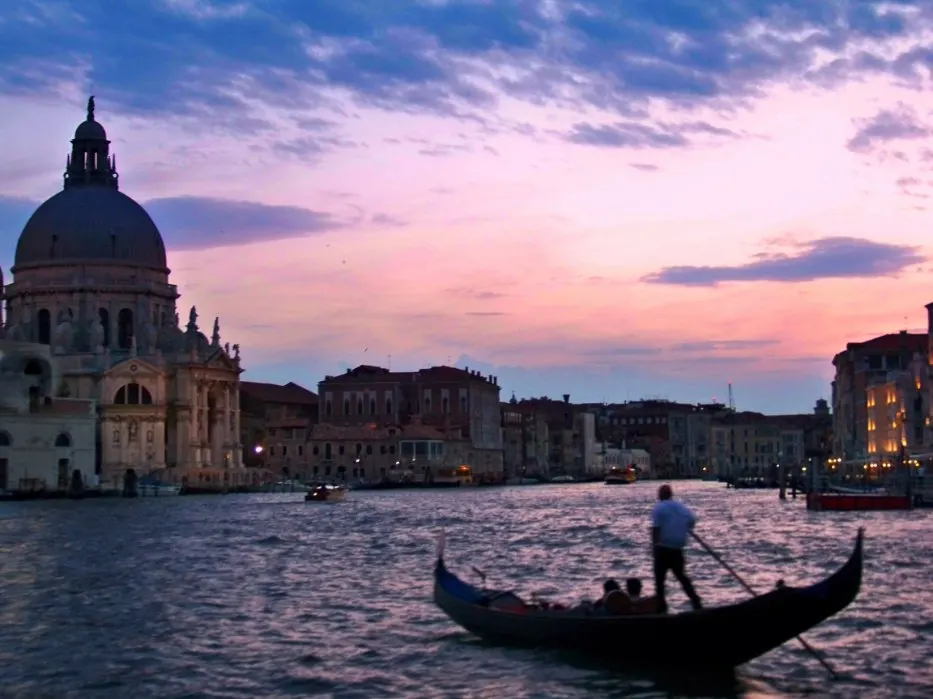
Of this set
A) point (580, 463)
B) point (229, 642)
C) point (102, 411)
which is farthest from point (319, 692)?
point (580, 463)

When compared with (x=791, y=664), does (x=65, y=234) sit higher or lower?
higher

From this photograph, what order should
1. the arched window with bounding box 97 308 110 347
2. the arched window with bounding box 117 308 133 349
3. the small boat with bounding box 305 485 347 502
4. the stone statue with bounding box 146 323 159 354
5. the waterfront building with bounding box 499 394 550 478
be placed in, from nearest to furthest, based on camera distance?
the small boat with bounding box 305 485 347 502, the stone statue with bounding box 146 323 159 354, the arched window with bounding box 97 308 110 347, the arched window with bounding box 117 308 133 349, the waterfront building with bounding box 499 394 550 478

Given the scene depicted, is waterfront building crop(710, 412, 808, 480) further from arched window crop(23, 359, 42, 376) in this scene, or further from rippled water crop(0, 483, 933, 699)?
rippled water crop(0, 483, 933, 699)

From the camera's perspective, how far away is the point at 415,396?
133 metres

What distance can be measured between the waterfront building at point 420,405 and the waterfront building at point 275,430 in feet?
8.14

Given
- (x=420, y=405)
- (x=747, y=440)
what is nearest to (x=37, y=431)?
(x=420, y=405)

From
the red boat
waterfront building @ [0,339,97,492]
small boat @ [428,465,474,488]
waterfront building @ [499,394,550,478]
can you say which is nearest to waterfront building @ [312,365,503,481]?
small boat @ [428,465,474,488]

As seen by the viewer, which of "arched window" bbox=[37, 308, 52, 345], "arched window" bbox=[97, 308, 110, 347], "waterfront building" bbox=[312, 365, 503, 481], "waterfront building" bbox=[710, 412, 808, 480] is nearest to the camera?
"arched window" bbox=[97, 308, 110, 347]

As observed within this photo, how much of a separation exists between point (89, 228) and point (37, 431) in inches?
1074

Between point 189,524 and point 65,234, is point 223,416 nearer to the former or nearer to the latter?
point 65,234

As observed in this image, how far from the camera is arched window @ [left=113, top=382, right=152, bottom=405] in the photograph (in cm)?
10288

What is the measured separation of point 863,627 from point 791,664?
328 centimetres

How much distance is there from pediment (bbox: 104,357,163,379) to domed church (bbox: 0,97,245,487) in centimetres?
6

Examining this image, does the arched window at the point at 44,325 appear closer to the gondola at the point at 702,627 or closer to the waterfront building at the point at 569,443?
the waterfront building at the point at 569,443
